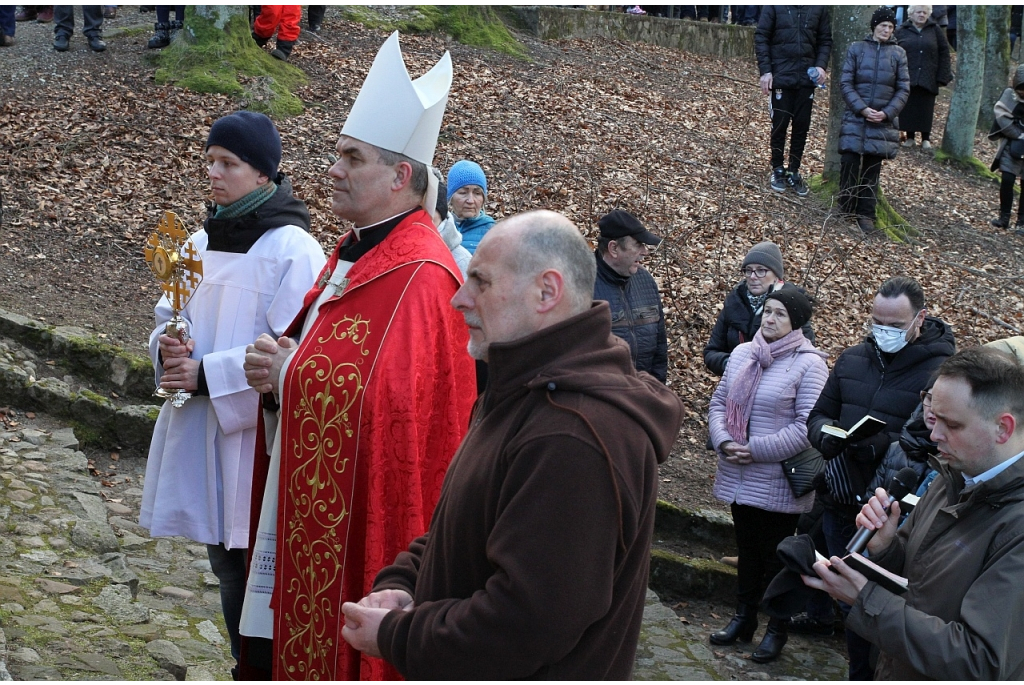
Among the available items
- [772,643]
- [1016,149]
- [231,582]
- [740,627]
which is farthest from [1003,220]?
[231,582]

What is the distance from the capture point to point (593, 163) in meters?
12.1

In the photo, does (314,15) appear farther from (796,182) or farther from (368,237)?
(368,237)

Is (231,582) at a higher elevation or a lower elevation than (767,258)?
lower

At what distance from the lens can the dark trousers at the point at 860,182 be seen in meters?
11.9

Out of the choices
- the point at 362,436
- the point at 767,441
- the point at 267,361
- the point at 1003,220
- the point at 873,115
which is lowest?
the point at 767,441

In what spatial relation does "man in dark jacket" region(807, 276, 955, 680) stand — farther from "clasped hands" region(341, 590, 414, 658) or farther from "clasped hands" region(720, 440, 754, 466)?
"clasped hands" region(341, 590, 414, 658)

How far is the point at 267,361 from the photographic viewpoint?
348 centimetres

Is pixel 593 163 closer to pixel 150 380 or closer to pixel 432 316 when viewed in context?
pixel 150 380

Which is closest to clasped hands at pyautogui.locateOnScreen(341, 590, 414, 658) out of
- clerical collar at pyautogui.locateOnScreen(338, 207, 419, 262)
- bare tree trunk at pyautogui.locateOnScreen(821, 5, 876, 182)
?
clerical collar at pyautogui.locateOnScreen(338, 207, 419, 262)

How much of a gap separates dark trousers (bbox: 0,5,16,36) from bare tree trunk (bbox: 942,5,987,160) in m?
13.1

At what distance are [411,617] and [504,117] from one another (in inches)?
456

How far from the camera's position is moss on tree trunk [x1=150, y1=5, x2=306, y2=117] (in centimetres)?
1186

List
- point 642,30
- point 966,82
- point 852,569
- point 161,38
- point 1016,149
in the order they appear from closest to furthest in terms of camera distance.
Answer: point 852,569
point 1016,149
point 161,38
point 966,82
point 642,30

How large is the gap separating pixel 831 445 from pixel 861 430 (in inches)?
10.1
